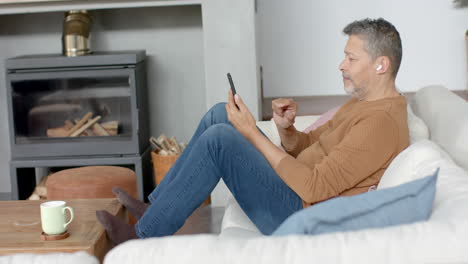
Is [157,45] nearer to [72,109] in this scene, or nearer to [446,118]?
[72,109]

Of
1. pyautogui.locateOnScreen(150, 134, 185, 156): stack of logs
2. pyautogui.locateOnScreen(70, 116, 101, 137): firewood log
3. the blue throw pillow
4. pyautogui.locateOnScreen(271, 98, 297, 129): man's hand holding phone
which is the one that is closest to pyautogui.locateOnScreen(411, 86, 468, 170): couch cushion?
pyautogui.locateOnScreen(271, 98, 297, 129): man's hand holding phone

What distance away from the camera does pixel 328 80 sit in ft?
19.0

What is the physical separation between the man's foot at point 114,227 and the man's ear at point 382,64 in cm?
108

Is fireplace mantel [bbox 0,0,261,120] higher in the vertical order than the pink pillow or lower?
higher

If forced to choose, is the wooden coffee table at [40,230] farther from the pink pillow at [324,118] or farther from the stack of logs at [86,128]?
the stack of logs at [86,128]

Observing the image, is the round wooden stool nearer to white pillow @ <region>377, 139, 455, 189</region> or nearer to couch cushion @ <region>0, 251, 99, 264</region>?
white pillow @ <region>377, 139, 455, 189</region>

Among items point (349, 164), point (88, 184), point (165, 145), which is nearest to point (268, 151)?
point (349, 164)

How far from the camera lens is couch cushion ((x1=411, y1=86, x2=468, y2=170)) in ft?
7.47

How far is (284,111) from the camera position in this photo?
9.27 feet

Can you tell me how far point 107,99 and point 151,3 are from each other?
2.07ft

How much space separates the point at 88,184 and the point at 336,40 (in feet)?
8.84

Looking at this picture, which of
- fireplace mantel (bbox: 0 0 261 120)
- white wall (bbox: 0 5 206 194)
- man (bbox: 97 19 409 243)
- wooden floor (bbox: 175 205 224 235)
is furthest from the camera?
white wall (bbox: 0 5 206 194)

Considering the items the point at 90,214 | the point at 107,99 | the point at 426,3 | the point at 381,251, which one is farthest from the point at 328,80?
the point at 381,251

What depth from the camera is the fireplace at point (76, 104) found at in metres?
4.17
